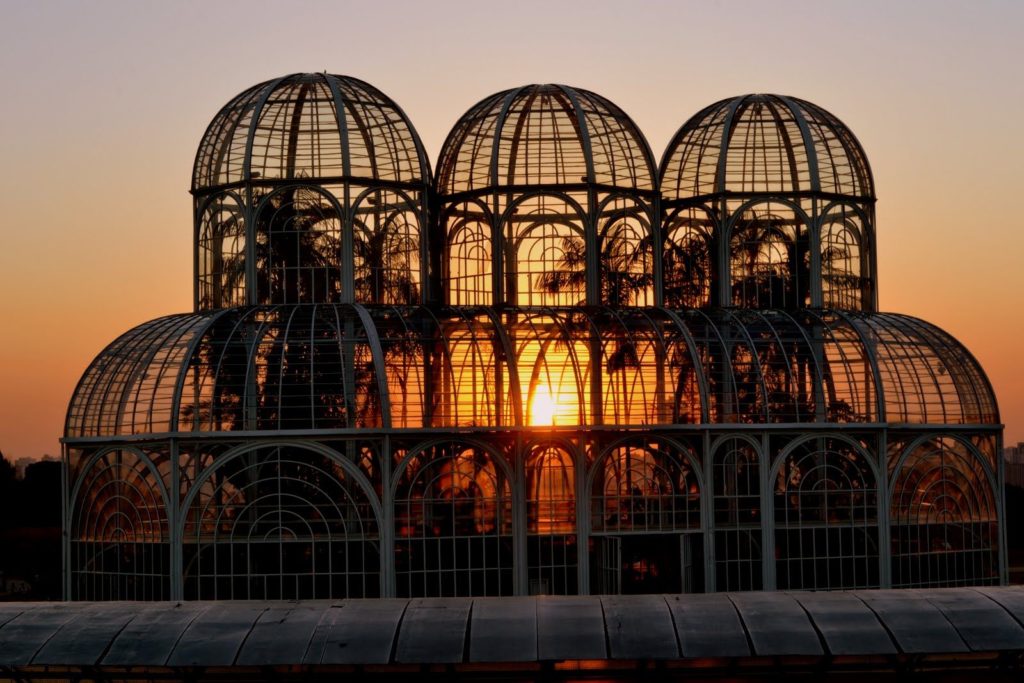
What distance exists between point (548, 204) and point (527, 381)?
838 cm

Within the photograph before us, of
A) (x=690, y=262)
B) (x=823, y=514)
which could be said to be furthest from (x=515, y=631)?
(x=690, y=262)

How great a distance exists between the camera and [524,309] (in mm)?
62125

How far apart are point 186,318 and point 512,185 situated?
41.4 ft

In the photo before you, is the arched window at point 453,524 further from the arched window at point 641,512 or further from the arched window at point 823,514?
the arched window at point 823,514

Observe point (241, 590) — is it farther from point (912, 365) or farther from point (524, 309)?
point (912, 365)

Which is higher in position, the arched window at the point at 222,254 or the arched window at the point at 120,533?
the arched window at the point at 222,254

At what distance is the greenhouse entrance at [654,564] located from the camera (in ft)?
191

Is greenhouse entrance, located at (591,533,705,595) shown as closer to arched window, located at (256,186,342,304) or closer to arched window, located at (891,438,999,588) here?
arched window, located at (891,438,999,588)

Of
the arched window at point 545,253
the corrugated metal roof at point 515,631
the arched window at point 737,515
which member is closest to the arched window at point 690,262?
the arched window at point 545,253

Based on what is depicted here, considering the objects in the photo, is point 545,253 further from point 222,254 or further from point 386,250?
point 222,254

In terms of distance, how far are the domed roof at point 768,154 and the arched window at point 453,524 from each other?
16.3 metres

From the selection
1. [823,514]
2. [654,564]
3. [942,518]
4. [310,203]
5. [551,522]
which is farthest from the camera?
[310,203]

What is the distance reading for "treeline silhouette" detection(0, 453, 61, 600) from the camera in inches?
3239

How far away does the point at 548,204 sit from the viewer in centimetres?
6369
